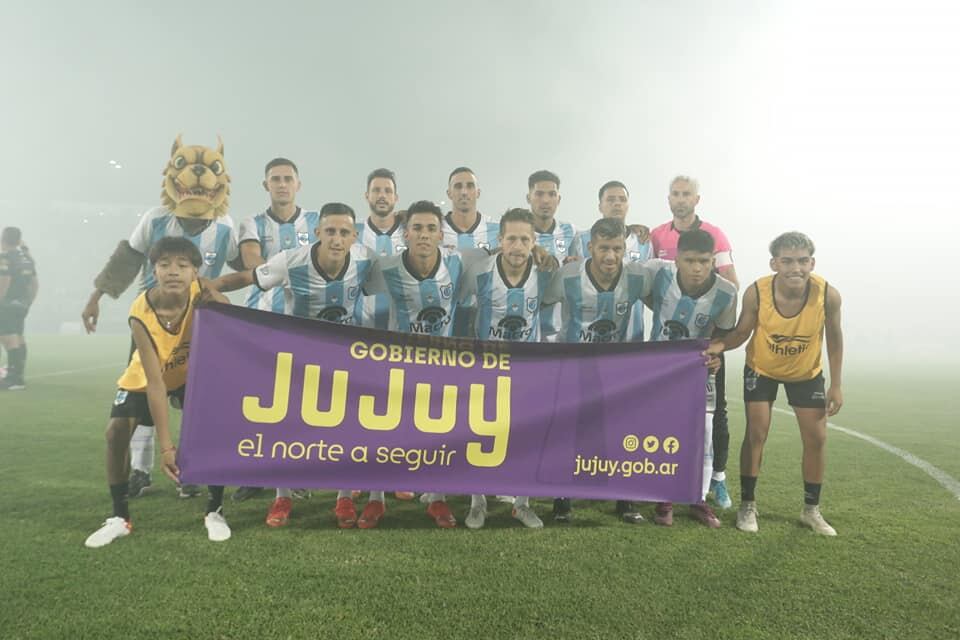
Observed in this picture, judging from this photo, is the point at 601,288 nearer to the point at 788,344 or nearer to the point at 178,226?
the point at 788,344

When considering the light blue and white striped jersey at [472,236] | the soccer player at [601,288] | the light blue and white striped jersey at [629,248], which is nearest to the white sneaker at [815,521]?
the soccer player at [601,288]

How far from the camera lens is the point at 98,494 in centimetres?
334

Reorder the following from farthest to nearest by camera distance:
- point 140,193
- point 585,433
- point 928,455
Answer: point 140,193
point 928,455
point 585,433

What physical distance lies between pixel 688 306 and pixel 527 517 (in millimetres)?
1639

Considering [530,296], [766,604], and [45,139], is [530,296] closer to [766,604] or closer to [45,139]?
[766,604]

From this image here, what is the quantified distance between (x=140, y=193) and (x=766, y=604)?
86822mm

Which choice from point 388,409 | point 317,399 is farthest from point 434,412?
point 317,399

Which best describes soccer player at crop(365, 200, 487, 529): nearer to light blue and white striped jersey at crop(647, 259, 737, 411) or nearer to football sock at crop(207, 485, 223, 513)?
football sock at crop(207, 485, 223, 513)

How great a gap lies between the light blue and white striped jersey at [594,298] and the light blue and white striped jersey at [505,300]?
0.41 ft

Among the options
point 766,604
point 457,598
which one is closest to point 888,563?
point 766,604

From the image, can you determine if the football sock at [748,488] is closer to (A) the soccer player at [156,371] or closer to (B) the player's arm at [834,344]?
(B) the player's arm at [834,344]

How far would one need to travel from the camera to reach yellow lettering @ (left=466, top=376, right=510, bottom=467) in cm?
288

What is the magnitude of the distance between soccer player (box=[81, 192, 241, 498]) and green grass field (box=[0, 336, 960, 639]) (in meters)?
0.18

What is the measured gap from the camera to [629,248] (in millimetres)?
4395
